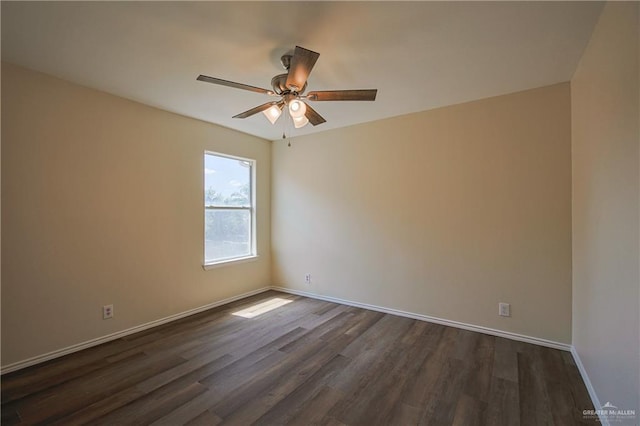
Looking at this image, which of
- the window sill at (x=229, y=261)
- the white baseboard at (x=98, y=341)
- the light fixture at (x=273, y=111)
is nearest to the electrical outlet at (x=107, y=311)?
the white baseboard at (x=98, y=341)

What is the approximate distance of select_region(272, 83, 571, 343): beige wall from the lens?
263 centimetres

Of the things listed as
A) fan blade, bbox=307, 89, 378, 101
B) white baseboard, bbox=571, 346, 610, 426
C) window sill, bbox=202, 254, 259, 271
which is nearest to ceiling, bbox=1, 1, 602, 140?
fan blade, bbox=307, 89, 378, 101

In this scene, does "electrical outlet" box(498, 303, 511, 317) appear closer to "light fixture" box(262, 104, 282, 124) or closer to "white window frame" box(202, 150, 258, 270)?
"light fixture" box(262, 104, 282, 124)

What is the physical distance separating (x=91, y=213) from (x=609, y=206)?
13.2ft

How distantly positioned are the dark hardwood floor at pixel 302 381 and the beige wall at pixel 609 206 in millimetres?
462

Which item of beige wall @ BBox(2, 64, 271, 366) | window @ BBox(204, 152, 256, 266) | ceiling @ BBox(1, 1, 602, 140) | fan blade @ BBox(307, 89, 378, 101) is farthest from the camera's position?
window @ BBox(204, 152, 256, 266)

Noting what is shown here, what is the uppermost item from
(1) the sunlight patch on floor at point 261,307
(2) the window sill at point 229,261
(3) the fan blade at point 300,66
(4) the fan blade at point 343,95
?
(3) the fan blade at point 300,66

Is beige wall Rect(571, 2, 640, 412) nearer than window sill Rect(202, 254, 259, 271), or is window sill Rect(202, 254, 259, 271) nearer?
beige wall Rect(571, 2, 640, 412)

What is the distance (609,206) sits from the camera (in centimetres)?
164

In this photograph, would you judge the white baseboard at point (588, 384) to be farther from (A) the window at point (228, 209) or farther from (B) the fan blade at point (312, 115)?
(A) the window at point (228, 209)

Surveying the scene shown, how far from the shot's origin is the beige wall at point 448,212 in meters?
2.63

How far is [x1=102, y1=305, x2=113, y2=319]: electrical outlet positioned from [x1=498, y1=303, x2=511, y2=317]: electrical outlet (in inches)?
155

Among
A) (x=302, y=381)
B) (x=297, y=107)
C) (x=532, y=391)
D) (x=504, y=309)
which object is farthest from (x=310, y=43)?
(x=504, y=309)

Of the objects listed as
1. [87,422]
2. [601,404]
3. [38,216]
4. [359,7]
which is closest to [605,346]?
[601,404]
